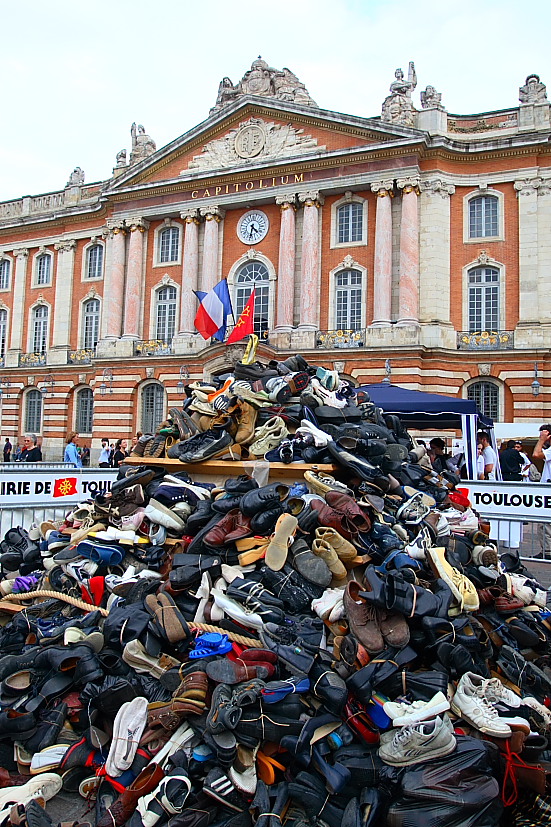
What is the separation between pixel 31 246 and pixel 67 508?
25953mm

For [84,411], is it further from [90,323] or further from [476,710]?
[476,710]

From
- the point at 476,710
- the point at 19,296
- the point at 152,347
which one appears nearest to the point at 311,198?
the point at 152,347

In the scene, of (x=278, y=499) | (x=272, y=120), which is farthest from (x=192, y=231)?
(x=278, y=499)

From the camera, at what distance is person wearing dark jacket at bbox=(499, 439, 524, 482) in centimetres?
1262

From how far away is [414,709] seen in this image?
322 cm

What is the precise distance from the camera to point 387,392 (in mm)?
13148

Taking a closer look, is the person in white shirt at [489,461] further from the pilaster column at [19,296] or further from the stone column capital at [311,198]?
the pilaster column at [19,296]

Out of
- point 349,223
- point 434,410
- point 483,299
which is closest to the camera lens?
point 434,410

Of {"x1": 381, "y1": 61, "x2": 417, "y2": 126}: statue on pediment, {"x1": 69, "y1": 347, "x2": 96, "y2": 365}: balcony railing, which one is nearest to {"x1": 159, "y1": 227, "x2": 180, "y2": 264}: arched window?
{"x1": 69, "y1": 347, "x2": 96, "y2": 365}: balcony railing

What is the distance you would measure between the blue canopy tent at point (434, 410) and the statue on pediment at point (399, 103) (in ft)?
45.4

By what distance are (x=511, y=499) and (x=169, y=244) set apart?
71.5 feet

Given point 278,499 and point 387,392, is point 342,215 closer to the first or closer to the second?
point 387,392

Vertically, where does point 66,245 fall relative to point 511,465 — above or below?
above

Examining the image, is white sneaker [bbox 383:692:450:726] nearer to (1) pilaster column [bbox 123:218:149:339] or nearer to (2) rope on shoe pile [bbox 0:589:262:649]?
(2) rope on shoe pile [bbox 0:589:262:649]
